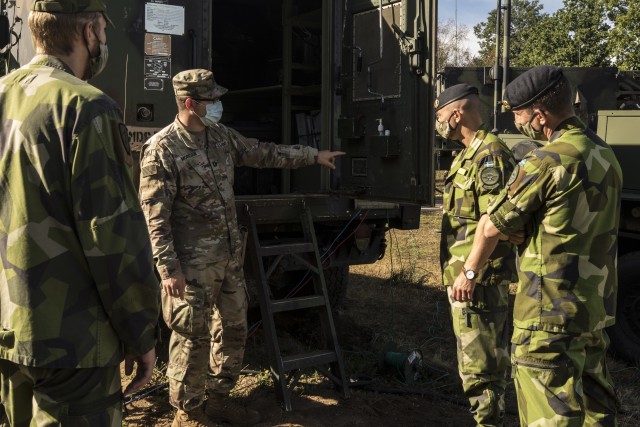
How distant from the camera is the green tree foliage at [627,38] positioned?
57.9 ft

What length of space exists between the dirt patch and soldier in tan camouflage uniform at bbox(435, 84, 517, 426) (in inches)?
28.4

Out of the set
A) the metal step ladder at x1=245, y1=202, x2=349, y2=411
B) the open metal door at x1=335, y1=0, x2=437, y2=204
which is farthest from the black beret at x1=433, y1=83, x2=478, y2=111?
the metal step ladder at x1=245, y1=202, x2=349, y2=411

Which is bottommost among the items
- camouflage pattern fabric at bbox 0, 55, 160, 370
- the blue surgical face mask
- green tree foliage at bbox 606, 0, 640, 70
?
camouflage pattern fabric at bbox 0, 55, 160, 370

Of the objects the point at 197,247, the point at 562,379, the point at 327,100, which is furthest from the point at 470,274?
the point at 327,100

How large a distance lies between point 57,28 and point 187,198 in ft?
5.91

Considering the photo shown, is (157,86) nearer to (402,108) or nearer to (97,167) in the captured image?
(402,108)

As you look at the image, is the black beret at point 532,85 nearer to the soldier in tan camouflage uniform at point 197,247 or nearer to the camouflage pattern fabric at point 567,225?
the camouflage pattern fabric at point 567,225

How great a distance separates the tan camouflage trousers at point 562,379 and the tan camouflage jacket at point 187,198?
1690mm

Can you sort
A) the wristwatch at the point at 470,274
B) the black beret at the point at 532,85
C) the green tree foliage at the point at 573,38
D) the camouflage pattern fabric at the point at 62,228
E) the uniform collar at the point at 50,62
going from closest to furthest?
the camouflage pattern fabric at the point at 62,228 < the uniform collar at the point at 50,62 < the black beret at the point at 532,85 < the wristwatch at the point at 470,274 < the green tree foliage at the point at 573,38

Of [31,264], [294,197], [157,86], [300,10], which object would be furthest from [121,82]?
[31,264]

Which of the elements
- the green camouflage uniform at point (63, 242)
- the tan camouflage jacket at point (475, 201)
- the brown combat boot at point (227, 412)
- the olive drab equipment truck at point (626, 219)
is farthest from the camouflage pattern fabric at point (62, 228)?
the olive drab equipment truck at point (626, 219)

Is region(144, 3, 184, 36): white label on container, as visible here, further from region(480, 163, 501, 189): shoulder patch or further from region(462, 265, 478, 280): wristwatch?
region(462, 265, 478, 280): wristwatch

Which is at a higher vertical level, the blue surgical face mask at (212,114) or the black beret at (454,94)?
the black beret at (454,94)

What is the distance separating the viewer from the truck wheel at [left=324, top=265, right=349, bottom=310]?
5836mm
